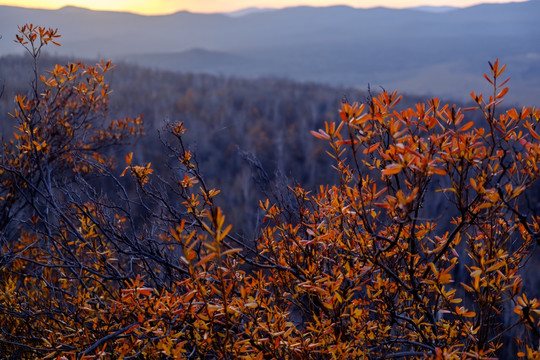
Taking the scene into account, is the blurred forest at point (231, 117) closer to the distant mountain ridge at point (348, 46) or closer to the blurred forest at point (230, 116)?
the blurred forest at point (230, 116)

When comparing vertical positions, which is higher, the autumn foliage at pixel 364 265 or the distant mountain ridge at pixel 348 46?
the distant mountain ridge at pixel 348 46

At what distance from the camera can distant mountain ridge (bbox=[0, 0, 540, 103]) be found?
264ft

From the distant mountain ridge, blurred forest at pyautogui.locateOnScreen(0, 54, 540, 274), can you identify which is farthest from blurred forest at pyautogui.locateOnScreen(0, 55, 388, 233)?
the distant mountain ridge

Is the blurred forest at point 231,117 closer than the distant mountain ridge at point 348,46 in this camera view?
Yes

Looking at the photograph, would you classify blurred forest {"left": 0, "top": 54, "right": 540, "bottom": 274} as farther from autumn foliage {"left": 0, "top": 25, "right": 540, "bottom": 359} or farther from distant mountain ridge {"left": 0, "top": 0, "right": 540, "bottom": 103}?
distant mountain ridge {"left": 0, "top": 0, "right": 540, "bottom": 103}

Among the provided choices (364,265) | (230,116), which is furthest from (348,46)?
(364,265)

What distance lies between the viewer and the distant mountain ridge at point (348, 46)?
8050cm

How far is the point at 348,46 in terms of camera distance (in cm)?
12925

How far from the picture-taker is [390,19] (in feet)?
628

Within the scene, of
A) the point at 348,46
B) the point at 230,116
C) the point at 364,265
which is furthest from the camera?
the point at 348,46

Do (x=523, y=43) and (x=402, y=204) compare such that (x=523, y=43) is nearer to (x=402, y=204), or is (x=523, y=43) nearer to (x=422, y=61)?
(x=422, y=61)

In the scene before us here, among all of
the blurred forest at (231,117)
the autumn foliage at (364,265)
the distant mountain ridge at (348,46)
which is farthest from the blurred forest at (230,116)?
the distant mountain ridge at (348,46)

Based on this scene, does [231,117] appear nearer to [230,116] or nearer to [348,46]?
[230,116]

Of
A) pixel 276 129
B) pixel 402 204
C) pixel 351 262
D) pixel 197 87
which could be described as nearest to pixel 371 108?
pixel 402 204
